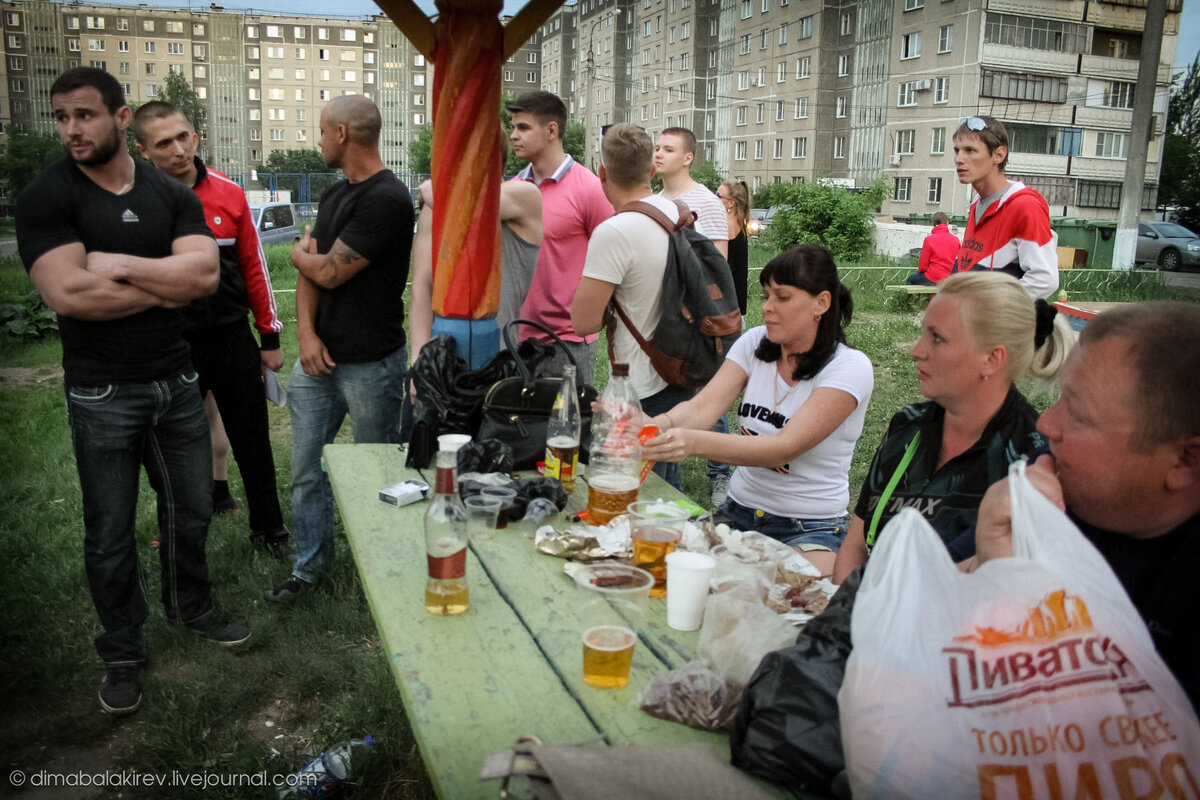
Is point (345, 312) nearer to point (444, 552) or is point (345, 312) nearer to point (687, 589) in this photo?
point (444, 552)

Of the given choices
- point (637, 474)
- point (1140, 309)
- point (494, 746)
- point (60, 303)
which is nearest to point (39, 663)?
point (60, 303)

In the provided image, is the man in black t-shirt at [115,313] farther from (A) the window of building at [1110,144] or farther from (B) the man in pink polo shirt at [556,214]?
(A) the window of building at [1110,144]

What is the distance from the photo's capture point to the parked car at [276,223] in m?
20.6

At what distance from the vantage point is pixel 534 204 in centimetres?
360

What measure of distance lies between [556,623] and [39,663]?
2.39 m

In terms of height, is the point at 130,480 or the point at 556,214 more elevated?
the point at 556,214

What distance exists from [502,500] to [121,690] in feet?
5.29

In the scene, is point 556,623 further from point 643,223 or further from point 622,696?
point 643,223

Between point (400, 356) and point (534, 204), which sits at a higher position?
point (534, 204)

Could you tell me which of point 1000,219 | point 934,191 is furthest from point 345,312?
point 934,191

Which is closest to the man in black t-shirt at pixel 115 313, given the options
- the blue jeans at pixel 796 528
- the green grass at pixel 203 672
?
the green grass at pixel 203 672

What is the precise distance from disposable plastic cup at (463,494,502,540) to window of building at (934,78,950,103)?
28328 mm

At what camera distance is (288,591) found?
357 centimetres

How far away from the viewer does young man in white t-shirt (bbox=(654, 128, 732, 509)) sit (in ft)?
16.2
